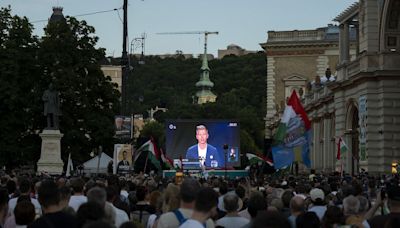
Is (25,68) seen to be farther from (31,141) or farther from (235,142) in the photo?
(235,142)

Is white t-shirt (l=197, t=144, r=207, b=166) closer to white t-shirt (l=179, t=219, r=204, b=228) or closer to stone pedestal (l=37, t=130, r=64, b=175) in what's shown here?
stone pedestal (l=37, t=130, r=64, b=175)

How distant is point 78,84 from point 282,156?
24638mm

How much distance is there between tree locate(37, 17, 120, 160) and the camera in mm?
52594

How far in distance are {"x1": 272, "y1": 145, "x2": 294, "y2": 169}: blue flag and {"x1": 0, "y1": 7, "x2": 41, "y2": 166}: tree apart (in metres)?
24.7

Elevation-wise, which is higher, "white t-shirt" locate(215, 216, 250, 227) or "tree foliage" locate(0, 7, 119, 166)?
"tree foliage" locate(0, 7, 119, 166)

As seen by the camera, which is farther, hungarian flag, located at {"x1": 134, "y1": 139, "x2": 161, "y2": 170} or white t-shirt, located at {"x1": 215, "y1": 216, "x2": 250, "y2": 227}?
hungarian flag, located at {"x1": 134, "y1": 139, "x2": 161, "y2": 170}

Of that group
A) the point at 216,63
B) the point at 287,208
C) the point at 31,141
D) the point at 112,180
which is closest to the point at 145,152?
the point at 31,141

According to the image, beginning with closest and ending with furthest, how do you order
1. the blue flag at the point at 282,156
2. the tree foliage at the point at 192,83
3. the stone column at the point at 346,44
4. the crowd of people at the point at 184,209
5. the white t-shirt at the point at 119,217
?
the crowd of people at the point at 184,209
the white t-shirt at the point at 119,217
the blue flag at the point at 282,156
the stone column at the point at 346,44
the tree foliage at the point at 192,83

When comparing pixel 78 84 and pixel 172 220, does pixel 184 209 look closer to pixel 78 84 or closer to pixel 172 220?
pixel 172 220

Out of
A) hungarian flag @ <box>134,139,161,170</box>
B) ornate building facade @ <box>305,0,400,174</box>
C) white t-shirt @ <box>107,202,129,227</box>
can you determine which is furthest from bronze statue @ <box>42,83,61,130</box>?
white t-shirt @ <box>107,202,129,227</box>

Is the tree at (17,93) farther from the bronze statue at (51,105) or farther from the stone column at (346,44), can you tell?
the stone column at (346,44)

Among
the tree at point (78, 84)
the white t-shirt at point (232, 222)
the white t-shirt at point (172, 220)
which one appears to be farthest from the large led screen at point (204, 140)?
the white t-shirt at point (172, 220)

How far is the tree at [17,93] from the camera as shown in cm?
5222

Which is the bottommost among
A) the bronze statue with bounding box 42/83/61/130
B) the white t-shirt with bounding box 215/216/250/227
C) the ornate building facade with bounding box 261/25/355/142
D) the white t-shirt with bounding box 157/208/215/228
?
the white t-shirt with bounding box 215/216/250/227
